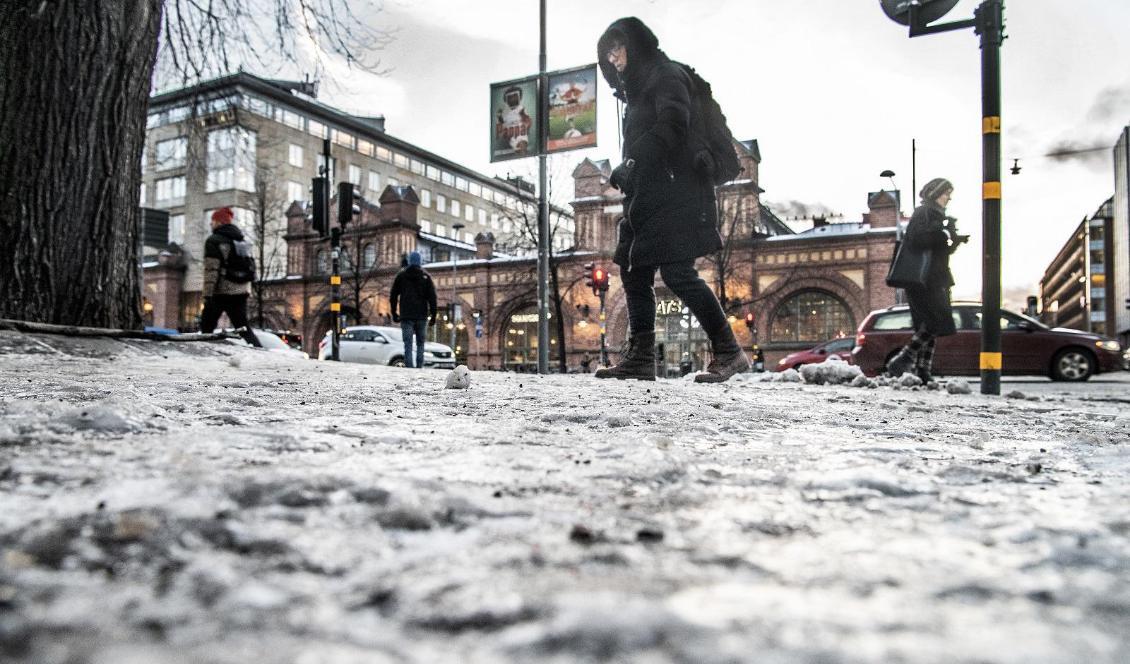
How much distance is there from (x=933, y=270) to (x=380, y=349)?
14.7 metres

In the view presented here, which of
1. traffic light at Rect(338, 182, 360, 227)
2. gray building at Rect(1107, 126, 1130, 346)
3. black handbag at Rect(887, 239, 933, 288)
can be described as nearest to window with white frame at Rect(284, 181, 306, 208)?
traffic light at Rect(338, 182, 360, 227)

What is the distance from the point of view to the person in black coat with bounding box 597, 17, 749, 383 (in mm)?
4586

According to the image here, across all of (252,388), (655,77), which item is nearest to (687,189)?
(655,77)

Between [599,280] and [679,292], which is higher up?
[599,280]

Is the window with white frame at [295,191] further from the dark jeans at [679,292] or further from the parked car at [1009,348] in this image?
the dark jeans at [679,292]

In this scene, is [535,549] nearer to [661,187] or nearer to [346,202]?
[661,187]

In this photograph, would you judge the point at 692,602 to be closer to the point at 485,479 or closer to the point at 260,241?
the point at 485,479

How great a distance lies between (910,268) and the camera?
6277 mm

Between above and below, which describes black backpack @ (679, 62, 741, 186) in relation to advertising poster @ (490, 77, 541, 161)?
below

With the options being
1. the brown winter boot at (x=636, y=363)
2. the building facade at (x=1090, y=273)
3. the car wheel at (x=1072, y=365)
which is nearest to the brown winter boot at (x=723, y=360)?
the brown winter boot at (x=636, y=363)

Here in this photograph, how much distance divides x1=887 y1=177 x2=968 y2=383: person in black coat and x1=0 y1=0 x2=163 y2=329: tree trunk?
6.29 metres

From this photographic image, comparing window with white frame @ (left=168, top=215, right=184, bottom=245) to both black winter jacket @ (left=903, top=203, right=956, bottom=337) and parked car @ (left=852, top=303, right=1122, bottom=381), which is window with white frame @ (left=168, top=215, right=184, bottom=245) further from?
black winter jacket @ (left=903, top=203, right=956, bottom=337)

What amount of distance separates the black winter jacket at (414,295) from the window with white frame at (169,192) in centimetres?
4690

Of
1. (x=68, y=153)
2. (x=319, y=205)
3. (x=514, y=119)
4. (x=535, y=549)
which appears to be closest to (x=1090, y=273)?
(x=514, y=119)
